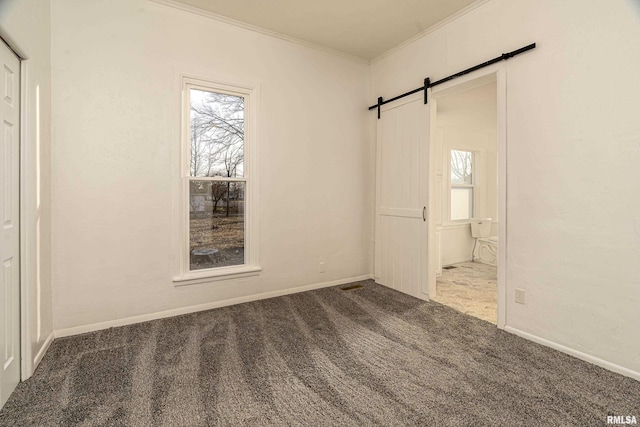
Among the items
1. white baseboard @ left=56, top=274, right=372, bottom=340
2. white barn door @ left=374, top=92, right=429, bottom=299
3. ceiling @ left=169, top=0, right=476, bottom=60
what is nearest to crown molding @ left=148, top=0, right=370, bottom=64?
ceiling @ left=169, top=0, right=476, bottom=60

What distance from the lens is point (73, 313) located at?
266 centimetres

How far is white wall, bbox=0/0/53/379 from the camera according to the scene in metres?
1.97

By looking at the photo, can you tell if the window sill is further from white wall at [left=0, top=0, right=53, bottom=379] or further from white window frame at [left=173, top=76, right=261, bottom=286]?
white wall at [left=0, top=0, right=53, bottom=379]

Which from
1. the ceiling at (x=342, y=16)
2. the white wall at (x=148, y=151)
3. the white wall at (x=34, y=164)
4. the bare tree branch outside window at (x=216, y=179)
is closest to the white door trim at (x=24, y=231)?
the white wall at (x=34, y=164)

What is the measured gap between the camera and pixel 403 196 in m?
3.77

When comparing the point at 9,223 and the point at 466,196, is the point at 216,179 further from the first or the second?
the point at 466,196

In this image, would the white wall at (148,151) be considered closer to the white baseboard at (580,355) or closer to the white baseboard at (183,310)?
the white baseboard at (183,310)

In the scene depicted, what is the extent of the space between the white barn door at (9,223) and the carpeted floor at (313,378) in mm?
233

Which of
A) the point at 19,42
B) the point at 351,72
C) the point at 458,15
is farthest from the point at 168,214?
the point at 458,15

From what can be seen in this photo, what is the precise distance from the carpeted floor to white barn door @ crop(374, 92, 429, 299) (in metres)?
0.88

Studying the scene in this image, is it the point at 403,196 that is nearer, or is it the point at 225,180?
the point at 225,180

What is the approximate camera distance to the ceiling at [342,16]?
2.96 meters

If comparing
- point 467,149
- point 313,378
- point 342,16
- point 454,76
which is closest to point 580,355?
point 313,378

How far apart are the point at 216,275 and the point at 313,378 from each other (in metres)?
1.67
